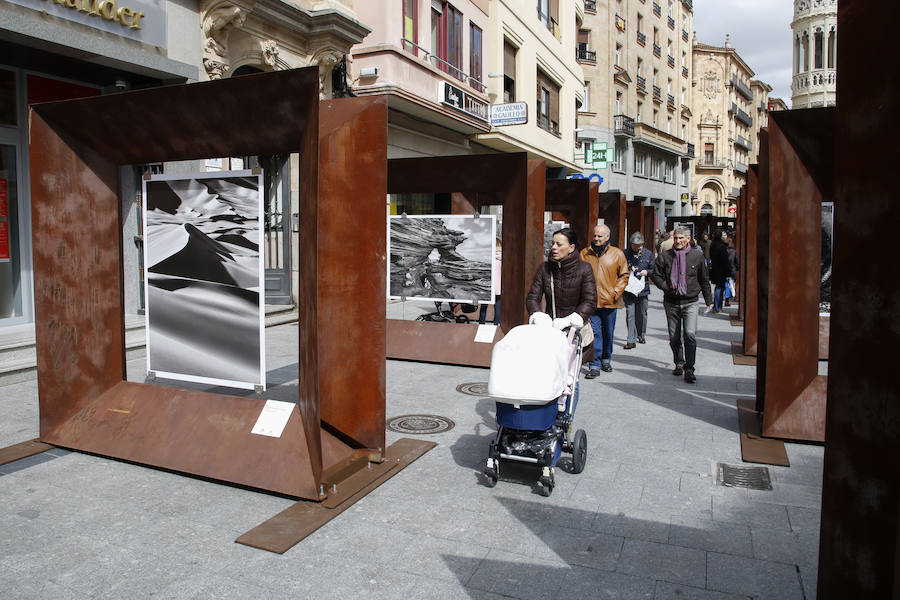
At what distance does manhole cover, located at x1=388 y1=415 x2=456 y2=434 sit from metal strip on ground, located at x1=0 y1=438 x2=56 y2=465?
267cm

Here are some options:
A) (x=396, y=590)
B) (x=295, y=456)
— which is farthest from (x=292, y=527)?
(x=396, y=590)

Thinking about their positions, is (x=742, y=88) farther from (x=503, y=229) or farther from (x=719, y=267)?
(x=503, y=229)

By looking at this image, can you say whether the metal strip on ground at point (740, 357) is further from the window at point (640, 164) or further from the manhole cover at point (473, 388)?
the window at point (640, 164)

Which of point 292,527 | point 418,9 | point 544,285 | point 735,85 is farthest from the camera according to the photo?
point 735,85

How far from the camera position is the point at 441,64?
19.3 m

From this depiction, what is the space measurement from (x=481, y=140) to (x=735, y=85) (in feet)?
188

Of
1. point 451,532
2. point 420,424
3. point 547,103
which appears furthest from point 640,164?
point 451,532

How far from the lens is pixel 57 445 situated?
18.0ft

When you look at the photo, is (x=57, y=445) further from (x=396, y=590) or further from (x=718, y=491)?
(x=718, y=491)

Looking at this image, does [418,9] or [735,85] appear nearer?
[418,9]

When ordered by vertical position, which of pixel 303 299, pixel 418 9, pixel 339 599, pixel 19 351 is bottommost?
pixel 339 599

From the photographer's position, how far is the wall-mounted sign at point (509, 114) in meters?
20.8

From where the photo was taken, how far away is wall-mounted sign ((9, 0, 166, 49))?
8.90 m

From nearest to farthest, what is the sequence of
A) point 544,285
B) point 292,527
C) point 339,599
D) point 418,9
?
1. point 339,599
2. point 292,527
3. point 544,285
4. point 418,9
